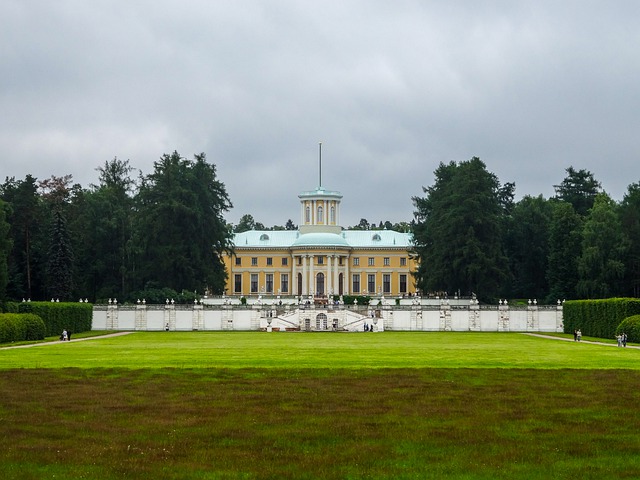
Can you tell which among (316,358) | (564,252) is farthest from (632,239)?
(316,358)

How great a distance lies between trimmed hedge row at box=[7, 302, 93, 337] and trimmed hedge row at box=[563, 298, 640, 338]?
1468 inches

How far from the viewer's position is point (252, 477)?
14633mm

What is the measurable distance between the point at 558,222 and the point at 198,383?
2892 inches

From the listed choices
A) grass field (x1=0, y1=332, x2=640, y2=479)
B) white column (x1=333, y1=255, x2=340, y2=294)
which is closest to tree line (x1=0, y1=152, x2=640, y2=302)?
white column (x1=333, y1=255, x2=340, y2=294)

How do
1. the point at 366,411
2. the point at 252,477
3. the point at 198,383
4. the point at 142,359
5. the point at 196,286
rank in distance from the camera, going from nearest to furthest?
1. the point at 252,477
2. the point at 366,411
3. the point at 198,383
4. the point at 142,359
5. the point at 196,286

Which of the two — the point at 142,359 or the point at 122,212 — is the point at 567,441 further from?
the point at 122,212

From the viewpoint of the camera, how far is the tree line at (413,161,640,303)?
Result: 289 feet

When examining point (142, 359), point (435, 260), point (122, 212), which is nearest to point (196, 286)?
point (122, 212)

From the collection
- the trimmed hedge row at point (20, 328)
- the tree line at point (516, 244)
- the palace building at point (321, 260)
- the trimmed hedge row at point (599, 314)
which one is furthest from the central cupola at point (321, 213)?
the trimmed hedge row at point (20, 328)

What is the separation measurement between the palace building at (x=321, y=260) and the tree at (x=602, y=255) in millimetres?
36522

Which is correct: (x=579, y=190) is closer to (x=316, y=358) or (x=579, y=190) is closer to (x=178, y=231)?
(x=178, y=231)

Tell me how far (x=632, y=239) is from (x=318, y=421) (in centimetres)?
7216

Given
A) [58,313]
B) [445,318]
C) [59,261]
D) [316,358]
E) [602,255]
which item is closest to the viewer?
[316,358]

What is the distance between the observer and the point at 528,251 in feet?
357
